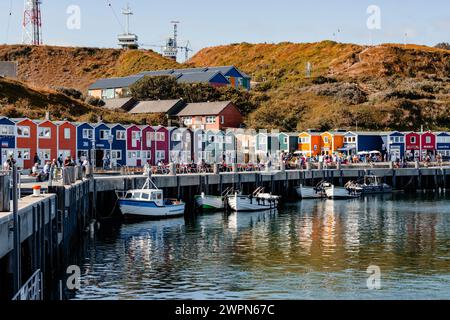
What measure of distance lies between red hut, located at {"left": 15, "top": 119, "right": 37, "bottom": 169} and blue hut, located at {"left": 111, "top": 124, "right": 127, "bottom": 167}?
11852 millimetres

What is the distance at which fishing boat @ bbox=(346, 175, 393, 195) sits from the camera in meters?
90.5

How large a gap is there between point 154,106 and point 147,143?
33715mm

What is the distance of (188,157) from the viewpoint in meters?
106

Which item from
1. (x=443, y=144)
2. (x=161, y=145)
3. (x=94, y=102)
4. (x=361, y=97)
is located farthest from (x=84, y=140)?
(x=361, y=97)

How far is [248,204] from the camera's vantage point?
7069 centimetres

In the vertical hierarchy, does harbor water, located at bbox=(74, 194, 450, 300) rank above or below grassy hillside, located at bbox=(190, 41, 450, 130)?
below

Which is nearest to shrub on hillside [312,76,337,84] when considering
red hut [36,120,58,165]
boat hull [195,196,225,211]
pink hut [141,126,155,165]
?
pink hut [141,126,155,165]

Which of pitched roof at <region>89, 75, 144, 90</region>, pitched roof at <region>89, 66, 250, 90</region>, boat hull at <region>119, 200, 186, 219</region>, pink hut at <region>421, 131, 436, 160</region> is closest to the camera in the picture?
boat hull at <region>119, 200, 186, 219</region>

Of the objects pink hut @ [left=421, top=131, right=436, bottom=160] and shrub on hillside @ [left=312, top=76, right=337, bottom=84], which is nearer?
pink hut @ [left=421, top=131, right=436, bottom=160]

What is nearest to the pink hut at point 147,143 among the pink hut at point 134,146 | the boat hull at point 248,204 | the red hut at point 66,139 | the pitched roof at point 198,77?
the pink hut at point 134,146

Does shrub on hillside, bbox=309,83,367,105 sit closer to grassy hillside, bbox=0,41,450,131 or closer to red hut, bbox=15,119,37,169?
grassy hillside, bbox=0,41,450,131

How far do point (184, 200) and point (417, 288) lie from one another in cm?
3959
